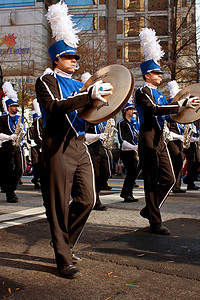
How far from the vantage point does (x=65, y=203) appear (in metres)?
3.91

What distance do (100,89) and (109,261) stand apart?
1.66 meters

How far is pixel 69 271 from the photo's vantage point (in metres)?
3.63

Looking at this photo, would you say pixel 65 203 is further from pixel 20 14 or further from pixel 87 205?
pixel 20 14

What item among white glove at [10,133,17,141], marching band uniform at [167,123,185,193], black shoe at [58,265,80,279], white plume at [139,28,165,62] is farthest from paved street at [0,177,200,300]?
marching band uniform at [167,123,185,193]

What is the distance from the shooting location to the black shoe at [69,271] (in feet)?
11.9

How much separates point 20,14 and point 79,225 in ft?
150

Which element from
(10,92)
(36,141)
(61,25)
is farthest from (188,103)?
(36,141)

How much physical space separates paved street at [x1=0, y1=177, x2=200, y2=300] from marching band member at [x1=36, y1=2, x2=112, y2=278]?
28 centimetres

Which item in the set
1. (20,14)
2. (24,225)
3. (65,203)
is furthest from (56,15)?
(20,14)

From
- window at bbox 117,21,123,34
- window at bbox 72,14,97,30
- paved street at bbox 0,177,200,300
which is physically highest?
window at bbox 117,21,123,34

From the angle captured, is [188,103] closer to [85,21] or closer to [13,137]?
[13,137]

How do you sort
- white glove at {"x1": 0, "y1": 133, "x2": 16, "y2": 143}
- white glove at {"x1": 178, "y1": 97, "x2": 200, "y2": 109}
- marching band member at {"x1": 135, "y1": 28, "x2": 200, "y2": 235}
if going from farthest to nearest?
white glove at {"x1": 0, "y1": 133, "x2": 16, "y2": 143} < marching band member at {"x1": 135, "y1": 28, "x2": 200, "y2": 235} < white glove at {"x1": 178, "y1": 97, "x2": 200, "y2": 109}

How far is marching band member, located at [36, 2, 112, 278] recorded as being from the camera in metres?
3.79

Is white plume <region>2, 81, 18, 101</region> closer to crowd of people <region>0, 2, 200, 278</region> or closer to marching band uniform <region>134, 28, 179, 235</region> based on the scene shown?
crowd of people <region>0, 2, 200, 278</region>
